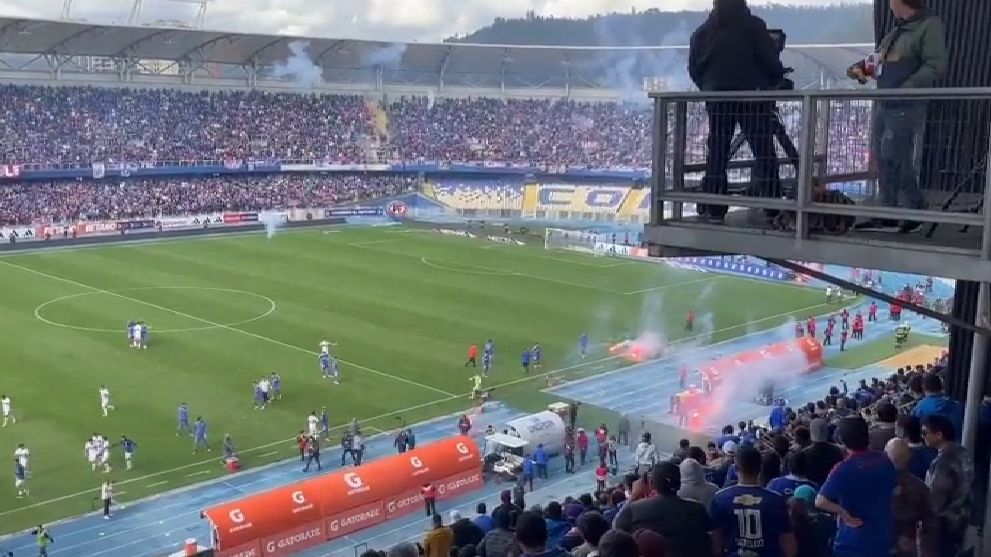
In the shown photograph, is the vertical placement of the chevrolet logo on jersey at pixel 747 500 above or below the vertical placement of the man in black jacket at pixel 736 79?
below

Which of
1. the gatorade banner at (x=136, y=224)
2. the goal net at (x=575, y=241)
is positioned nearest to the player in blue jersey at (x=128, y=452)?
the goal net at (x=575, y=241)

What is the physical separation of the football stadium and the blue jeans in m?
0.08

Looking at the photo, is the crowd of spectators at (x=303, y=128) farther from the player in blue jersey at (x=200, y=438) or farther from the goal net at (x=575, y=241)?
the player in blue jersey at (x=200, y=438)

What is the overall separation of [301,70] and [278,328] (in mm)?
43823

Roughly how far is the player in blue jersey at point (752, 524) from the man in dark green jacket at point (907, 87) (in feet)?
6.86

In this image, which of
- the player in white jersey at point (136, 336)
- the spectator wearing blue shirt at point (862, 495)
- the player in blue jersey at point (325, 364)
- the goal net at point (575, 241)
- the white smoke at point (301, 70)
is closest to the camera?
the spectator wearing blue shirt at point (862, 495)

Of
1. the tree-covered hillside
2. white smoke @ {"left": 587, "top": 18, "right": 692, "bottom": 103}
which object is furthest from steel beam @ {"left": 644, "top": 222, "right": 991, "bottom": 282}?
the tree-covered hillside

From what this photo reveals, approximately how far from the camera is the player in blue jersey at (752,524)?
5.74 meters

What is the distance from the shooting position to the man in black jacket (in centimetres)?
710

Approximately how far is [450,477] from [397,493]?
143 centimetres

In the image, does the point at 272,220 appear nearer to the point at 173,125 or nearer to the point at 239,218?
the point at 239,218

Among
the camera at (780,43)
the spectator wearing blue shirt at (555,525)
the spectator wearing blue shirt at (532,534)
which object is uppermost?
the camera at (780,43)

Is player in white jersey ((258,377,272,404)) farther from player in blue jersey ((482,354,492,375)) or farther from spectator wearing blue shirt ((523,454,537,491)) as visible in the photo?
spectator wearing blue shirt ((523,454,537,491))

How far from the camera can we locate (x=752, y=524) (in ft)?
18.9
